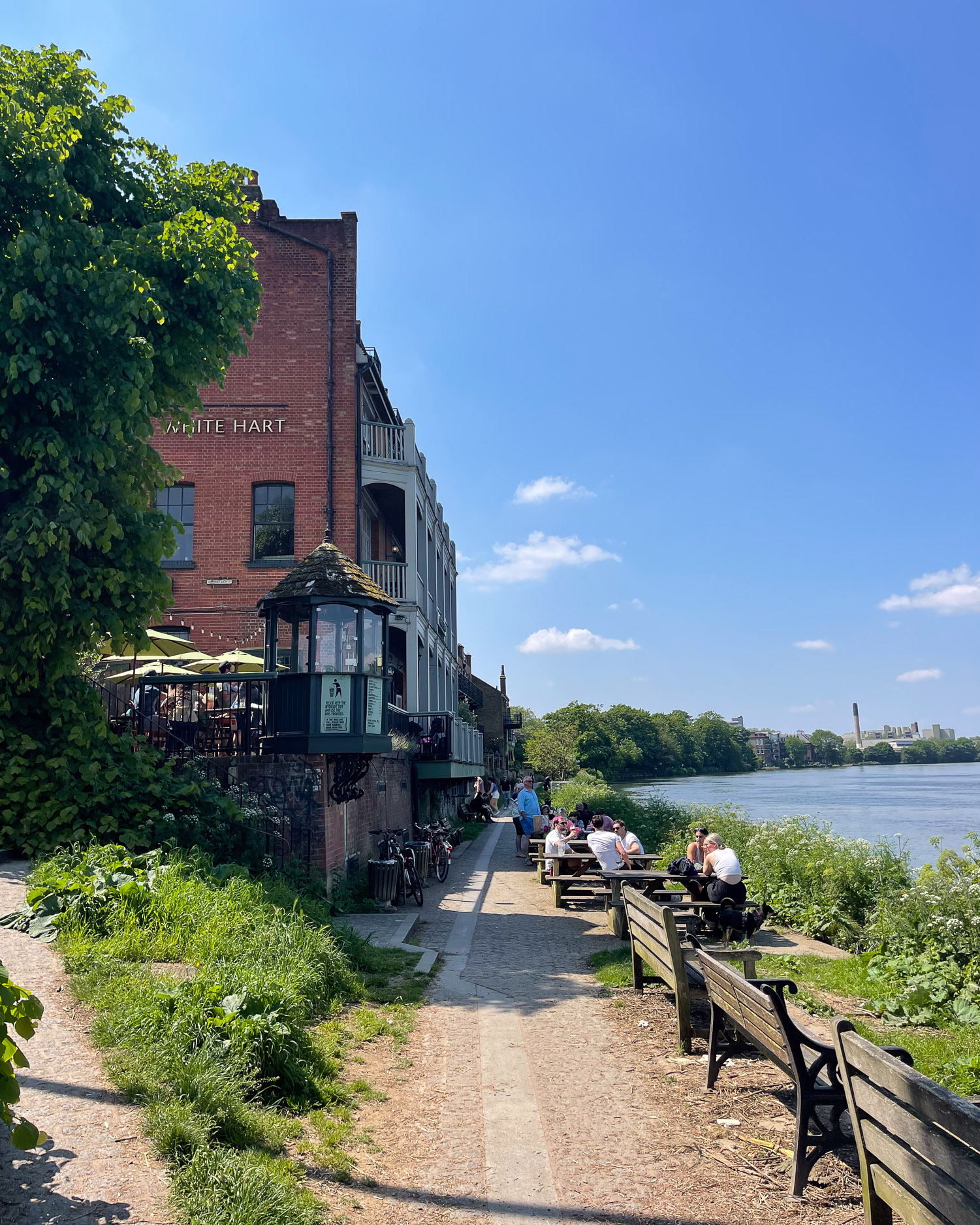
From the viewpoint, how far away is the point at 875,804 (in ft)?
153

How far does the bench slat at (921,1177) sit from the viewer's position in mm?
2863

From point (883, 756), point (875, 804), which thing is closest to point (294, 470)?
point (875, 804)

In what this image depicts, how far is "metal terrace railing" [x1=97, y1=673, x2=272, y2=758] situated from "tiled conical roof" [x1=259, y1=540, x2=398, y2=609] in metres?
1.33

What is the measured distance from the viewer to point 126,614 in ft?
33.4

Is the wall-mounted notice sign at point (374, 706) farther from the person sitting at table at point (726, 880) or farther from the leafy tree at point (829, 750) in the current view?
the leafy tree at point (829, 750)

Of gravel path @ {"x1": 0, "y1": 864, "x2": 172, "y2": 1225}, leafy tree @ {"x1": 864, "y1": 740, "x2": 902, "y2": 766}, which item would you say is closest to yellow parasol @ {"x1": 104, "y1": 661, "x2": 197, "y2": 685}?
gravel path @ {"x1": 0, "y1": 864, "x2": 172, "y2": 1225}

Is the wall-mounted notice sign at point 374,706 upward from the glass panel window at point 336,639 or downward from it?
downward

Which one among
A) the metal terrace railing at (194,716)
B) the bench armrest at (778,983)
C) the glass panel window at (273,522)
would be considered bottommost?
the bench armrest at (778,983)

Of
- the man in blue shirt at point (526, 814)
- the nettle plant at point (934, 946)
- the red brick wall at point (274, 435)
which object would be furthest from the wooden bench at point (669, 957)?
the man in blue shirt at point (526, 814)

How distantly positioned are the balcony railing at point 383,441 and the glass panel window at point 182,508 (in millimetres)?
3985

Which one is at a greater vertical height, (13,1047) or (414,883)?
(13,1047)

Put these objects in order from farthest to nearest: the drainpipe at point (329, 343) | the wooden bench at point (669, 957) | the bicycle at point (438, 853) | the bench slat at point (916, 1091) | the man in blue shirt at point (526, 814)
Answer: the man in blue shirt at point (526, 814) < the drainpipe at point (329, 343) < the bicycle at point (438, 853) < the wooden bench at point (669, 957) < the bench slat at point (916, 1091)

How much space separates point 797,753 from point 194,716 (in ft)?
577

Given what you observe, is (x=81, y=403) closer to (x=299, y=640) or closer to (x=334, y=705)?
(x=299, y=640)
